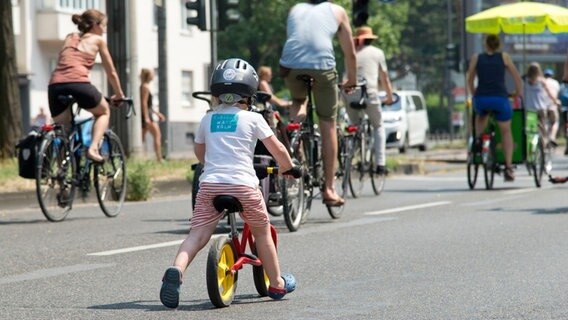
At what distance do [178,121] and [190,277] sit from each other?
5301 centimetres

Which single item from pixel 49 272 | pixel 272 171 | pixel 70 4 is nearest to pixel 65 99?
pixel 49 272

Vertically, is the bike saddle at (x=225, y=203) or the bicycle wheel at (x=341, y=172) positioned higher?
the bike saddle at (x=225, y=203)

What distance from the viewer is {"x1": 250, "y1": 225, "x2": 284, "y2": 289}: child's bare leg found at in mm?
7930

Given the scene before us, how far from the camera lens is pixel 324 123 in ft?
43.0

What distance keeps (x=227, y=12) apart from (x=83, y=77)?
24.5 ft

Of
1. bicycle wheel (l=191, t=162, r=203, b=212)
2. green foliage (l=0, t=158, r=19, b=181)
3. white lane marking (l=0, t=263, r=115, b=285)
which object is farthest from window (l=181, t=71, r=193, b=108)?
white lane marking (l=0, t=263, r=115, b=285)

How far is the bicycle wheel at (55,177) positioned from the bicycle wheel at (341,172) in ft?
7.36

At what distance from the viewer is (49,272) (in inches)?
370

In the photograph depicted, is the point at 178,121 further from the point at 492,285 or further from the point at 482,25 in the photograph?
the point at 492,285

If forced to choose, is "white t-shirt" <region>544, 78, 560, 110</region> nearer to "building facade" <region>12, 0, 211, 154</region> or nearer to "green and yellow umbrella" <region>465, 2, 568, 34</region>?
"green and yellow umbrella" <region>465, 2, 568, 34</region>

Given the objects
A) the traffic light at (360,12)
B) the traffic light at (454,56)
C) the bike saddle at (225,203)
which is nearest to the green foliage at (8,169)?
the traffic light at (360,12)

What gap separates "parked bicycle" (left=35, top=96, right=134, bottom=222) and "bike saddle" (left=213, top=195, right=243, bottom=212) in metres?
5.66

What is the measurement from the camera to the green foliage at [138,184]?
17391mm

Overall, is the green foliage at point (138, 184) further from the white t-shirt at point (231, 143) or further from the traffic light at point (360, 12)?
the white t-shirt at point (231, 143)
